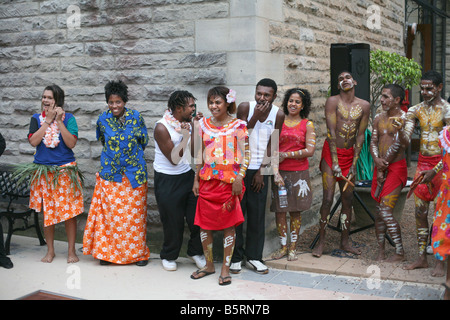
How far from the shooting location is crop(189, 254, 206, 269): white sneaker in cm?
588

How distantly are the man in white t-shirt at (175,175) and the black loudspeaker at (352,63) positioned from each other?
1.73 metres

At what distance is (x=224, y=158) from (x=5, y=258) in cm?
259

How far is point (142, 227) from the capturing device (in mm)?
6027

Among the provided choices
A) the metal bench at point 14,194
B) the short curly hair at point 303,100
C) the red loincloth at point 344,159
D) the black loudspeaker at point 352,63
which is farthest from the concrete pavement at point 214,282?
the black loudspeaker at point 352,63

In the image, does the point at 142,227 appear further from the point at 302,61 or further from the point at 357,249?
the point at 302,61

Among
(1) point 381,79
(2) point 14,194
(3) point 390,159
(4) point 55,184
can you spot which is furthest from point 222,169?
(1) point 381,79

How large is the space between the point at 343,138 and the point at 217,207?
5.36 feet

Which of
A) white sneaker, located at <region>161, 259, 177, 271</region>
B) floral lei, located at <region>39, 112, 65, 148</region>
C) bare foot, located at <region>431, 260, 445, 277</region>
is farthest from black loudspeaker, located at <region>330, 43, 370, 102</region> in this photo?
floral lei, located at <region>39, 112, 65, 148</region>

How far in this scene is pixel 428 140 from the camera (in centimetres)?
557

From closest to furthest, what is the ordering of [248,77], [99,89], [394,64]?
[248,77], [99,89], [394,64]

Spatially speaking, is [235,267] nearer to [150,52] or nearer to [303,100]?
[303,100]

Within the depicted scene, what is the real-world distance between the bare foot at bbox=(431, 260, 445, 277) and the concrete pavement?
6.0 inches

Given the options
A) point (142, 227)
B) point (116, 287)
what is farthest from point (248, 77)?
point (116, 287)

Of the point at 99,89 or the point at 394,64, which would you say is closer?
the point at 99,89
